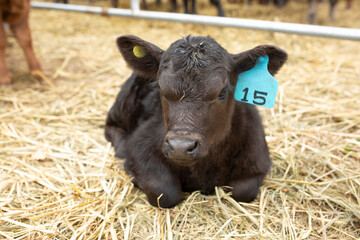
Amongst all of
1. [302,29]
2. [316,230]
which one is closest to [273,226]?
[316,230]

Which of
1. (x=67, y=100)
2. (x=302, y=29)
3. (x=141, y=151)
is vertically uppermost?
(x=302, y=29)

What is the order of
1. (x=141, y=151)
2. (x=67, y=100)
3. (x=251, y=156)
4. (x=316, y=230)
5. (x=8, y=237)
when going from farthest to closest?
(x=67, y=100), (x=141, y=151), (x=251, y=156), (x=316, y=230), (x=8, y=237)

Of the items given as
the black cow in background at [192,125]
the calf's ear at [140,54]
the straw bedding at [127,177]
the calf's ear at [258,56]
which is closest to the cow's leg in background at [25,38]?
the straw bedding at [127,177]

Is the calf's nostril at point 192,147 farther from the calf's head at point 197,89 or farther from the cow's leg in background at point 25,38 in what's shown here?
the cow's leg in background at point 25,38

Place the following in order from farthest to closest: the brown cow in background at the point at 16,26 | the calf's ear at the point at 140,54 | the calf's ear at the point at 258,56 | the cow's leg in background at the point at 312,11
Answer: the cow's leg in background at the point at 312,11 → the brown cow in background at the point at 16,26 → the calf's ear at the point at 140,54 → the calf's ear at the point at 258,56

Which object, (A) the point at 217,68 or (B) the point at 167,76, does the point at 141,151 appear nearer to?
(B) the point at 167,76

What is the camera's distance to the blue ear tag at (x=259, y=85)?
220cm

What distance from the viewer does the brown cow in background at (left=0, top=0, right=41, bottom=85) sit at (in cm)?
438

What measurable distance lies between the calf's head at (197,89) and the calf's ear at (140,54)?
0.04 m

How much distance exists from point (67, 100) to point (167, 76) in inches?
103

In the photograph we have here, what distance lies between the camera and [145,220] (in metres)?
2.32

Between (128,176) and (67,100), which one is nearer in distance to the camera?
(128,176)

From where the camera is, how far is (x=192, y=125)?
78.3 inches

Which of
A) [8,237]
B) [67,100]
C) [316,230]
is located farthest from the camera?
[67,100]
